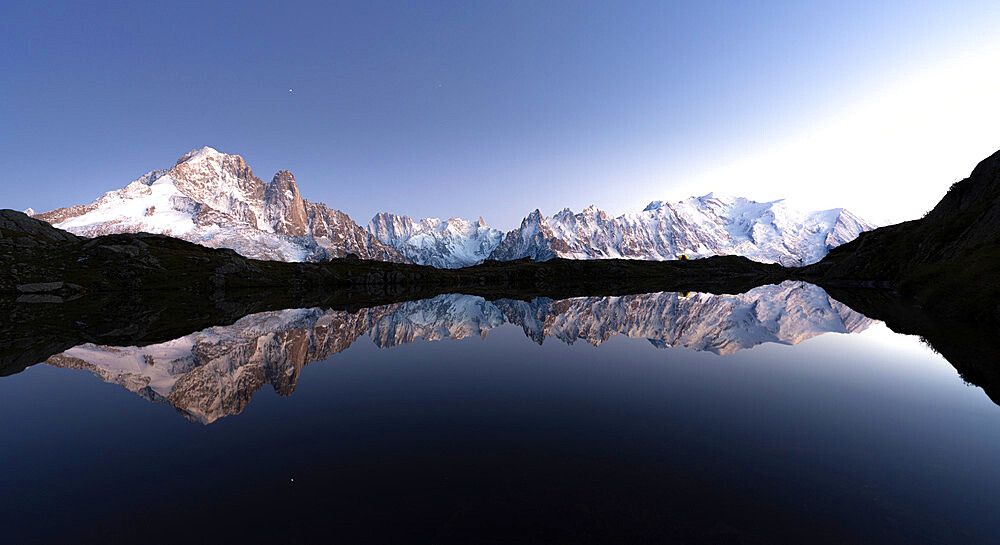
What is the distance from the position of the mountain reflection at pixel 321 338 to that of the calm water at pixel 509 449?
15.0 inches

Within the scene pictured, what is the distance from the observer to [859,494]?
9969mm

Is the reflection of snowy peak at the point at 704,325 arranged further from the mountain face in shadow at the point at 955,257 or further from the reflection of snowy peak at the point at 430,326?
the mountain face in shadow at the point at 955,257

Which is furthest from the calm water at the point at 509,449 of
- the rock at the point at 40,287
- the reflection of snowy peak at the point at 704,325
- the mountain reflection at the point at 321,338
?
the rock at the point at 40,287

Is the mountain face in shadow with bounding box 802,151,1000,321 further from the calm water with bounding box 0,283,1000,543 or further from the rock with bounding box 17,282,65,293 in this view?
the rock with bounding box 17,282,65,293

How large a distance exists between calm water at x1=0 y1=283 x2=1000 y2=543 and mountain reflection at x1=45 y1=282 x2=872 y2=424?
38 cm

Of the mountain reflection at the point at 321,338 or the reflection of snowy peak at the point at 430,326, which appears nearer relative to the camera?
the mountain reflection at the point at 321,338

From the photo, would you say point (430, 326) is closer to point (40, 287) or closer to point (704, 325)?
point (704, 325)

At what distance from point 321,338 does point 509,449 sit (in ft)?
103

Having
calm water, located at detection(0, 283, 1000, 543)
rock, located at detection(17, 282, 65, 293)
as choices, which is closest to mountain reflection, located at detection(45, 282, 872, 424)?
calm water, located at detection(0, 283, 1000, 543)

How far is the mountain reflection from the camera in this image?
2266 centimetres

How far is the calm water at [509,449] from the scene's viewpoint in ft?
29.9

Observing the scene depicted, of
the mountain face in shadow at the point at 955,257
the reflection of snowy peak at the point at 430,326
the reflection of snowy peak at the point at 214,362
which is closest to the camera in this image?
the reflection of snowy peak at the point at 214,362

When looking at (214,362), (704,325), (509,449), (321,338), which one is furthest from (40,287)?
(704,325)

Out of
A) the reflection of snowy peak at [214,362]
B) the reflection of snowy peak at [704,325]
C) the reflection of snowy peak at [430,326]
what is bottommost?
the reflection of snowy peak at [214,362]
